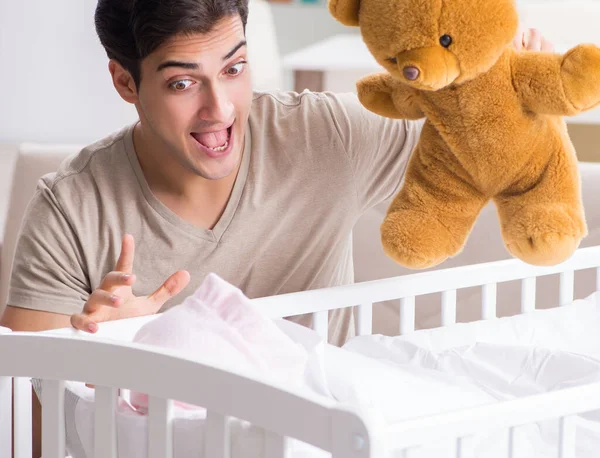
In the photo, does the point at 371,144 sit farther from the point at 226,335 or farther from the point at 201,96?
the point at 226,335

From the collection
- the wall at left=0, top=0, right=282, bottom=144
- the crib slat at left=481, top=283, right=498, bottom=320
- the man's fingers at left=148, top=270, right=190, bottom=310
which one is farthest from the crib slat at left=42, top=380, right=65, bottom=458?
the wall at left=0, top=0, right=282, bottom=144

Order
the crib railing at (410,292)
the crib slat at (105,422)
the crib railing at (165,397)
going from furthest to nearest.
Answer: the crib railing at (410,292)
the crib slat at (105,422)
the crib railing at (165,397)

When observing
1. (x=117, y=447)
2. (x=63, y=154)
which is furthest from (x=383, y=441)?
(x=63, y=154)

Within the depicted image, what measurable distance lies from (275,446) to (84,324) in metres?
0.31

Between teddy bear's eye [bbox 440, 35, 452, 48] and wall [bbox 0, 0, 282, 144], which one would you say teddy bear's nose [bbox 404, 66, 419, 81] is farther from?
wall [bbox 0, 0, 282, 144]

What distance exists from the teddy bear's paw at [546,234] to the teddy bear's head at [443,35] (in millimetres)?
152

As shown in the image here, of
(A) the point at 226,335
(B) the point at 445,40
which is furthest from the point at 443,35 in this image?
(A) the point at 226,335

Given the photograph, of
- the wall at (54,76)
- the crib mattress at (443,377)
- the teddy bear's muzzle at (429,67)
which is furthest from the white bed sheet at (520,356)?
the wall at (54,76)

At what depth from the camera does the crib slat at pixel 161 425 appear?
2.29 ft

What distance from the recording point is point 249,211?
4.04ft

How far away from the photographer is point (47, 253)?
1.17m

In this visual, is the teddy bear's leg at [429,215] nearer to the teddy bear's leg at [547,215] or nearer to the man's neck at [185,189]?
the teddy bear's leg at [547,215]

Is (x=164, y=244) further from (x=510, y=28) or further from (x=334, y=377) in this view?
(x=510, y=28)

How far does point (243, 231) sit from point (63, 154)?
2.11 ft
